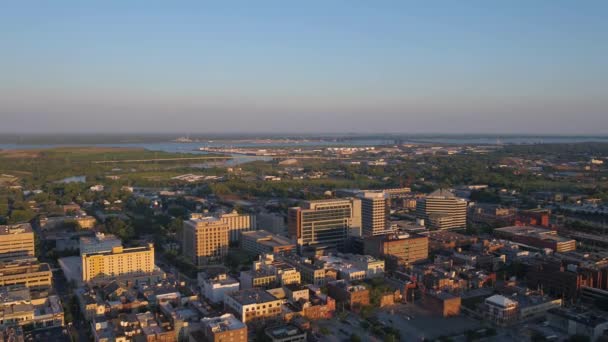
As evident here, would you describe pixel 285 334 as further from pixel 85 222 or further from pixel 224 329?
pixel 85 222

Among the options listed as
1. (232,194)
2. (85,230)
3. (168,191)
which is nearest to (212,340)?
(85,230)

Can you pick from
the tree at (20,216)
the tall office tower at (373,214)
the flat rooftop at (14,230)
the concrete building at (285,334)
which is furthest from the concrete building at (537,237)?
the tree at (20,216)

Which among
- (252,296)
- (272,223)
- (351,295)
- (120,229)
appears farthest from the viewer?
(272,223)

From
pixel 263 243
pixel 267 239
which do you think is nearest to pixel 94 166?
pixel 267 239

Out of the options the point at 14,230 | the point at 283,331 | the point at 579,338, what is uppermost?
the point at 14,230

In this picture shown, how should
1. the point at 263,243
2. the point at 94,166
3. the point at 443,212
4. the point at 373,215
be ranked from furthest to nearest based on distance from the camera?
the point at 94,166
the point at 443,212
the point at 373,215
the point at 263,243

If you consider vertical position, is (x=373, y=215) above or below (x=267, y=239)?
above

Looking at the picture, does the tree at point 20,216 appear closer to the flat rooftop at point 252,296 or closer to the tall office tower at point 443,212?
the flat rooftop at point 252,296
